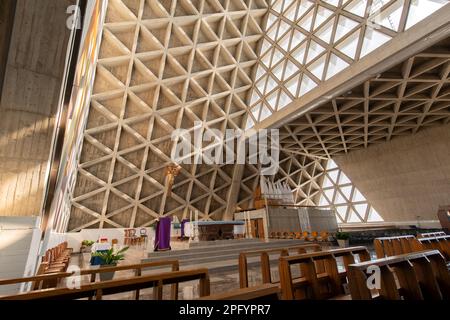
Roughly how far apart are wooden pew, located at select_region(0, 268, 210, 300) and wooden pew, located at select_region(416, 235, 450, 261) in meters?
4.47

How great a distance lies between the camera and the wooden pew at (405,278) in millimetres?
1555

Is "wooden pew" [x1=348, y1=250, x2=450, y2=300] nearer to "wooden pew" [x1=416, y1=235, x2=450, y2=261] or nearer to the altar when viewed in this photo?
"wooden pew" [x1=416, y1=235, x2=450, y2=261]

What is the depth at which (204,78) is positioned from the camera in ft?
46.3

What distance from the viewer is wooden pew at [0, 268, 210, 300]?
4.25 feet

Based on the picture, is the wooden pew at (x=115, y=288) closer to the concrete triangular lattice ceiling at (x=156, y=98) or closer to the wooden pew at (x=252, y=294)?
the wooden pew at (x=252, y=294)

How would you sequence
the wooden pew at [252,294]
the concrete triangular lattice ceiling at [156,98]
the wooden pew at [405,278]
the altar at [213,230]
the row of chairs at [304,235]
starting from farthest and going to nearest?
1. the concrete triangular lattice ceiling at [156,98]
2. the row of chairs at [304,235]
3. the altar at [213,230]
4. the wooden pew at [405,278]
5. the wooden pew at [252,294]

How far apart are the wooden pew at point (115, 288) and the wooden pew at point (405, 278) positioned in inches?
46.2

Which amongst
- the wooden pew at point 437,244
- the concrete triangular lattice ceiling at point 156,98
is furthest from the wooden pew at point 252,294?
the concrete triangular lattice ceiling at point 156,98

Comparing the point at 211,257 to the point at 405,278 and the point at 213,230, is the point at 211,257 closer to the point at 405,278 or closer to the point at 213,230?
the point at 213,230

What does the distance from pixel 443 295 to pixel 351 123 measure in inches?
563

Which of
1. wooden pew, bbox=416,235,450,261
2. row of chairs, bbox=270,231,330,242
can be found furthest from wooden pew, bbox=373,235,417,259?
row of chairs, bbox=270,231,330,242

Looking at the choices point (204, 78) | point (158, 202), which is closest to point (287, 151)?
point (204, 78)

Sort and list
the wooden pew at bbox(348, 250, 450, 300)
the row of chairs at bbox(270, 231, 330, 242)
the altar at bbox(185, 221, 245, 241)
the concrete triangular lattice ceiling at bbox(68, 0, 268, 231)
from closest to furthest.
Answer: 1. the wooden pew at bbox(348, 250, 450, 300)
2. the altar at bbox(185, 221, 245, 241)
3. the row of chairs at bbox(270, 231, 330, 242)
4. the concrete triangular lattice ceiling at bbox(68, 0, 268, 231)

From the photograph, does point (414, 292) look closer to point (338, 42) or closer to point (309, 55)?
point (338, 42)
